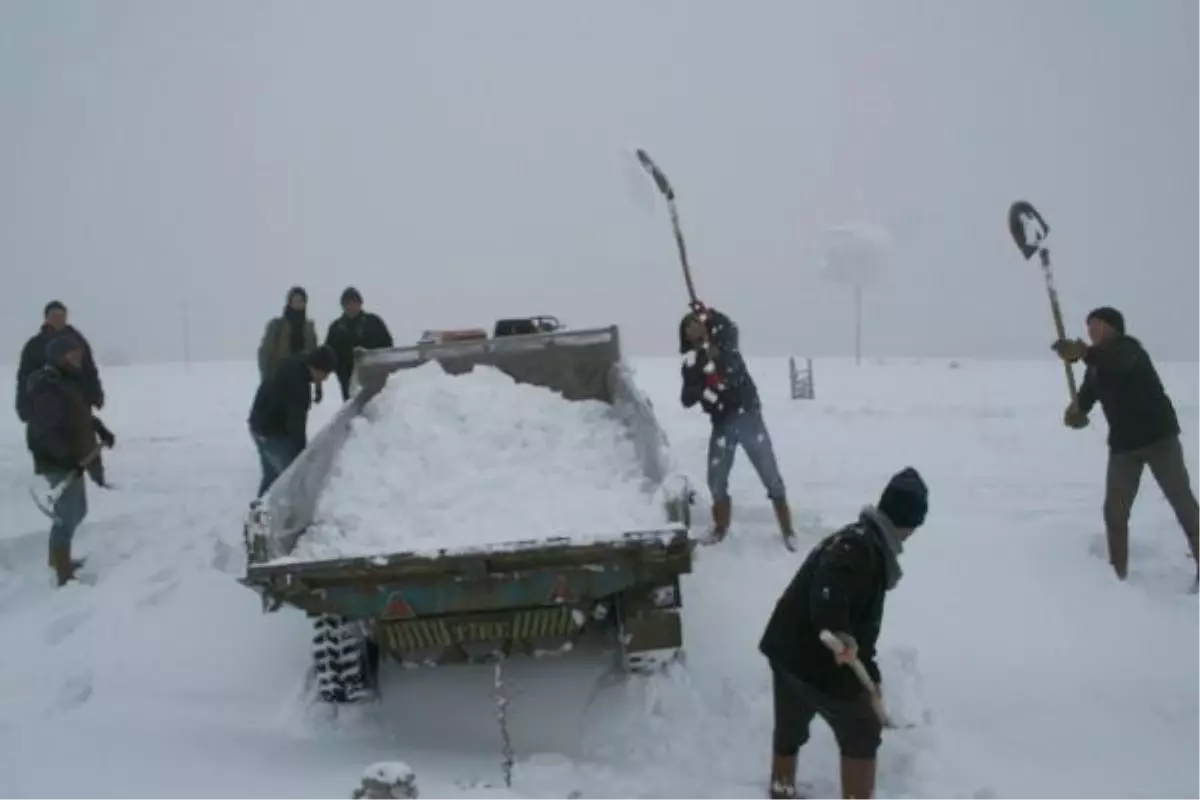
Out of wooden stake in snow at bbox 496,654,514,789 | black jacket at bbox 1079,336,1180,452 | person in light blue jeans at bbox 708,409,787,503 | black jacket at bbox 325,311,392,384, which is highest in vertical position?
black jacket at bbox 325,311,392,384

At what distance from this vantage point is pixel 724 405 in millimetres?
6805

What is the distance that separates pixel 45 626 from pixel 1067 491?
26.2ft

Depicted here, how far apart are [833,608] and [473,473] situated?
2628 mm

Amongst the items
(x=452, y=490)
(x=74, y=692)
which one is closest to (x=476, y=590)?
(x=452, y=490)

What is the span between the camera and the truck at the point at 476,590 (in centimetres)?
398

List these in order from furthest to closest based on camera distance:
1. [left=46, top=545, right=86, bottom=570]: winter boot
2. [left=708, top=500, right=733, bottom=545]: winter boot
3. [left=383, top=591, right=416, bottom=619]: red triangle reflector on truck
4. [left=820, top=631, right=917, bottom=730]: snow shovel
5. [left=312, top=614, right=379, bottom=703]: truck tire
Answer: [left=708, top=500, right=733, bottom=545]: winter boot
[left=46, top=545, right=86, bottom=570]: winter boot
[left=312, top=614, right=379, bottom=703]: truck tire
[left=383, top=591, right=416, bottom=619]: red triangle reflector on truck
[left=820, top=631, right=917, bottom=730]: snow shovel

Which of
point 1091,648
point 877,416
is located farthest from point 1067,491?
point 877,416

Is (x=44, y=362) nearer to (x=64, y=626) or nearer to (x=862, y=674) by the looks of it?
(x=64, y=626)

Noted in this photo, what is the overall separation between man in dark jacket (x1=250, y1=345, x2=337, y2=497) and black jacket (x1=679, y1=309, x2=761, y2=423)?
2427mm

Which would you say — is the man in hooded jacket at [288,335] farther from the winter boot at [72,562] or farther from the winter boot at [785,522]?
the winter boot at [785,522]

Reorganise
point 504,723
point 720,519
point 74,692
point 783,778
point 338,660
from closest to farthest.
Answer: point 783,778, point 504,723, point 338,660, point 74,692, point 720,519

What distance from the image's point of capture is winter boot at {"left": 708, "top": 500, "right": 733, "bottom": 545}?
6961 mm

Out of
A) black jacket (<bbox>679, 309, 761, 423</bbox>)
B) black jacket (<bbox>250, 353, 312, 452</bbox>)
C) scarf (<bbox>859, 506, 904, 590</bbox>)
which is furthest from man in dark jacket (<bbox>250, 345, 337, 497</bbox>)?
scarf (<bbox>859, 506, 904, 590</bbox>)

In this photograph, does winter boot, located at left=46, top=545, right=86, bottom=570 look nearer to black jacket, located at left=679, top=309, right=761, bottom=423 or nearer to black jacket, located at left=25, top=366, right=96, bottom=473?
black jacket, located at left=25, top=366, right=96, bottom=473
